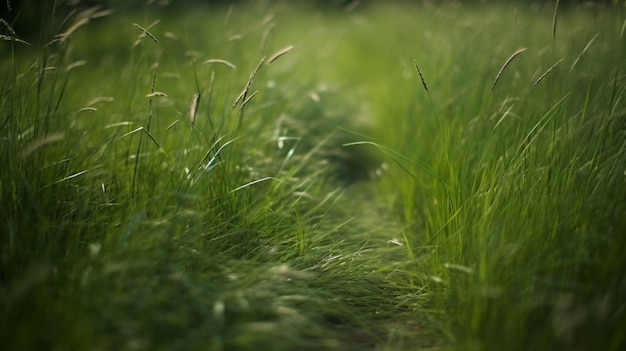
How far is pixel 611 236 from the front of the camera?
5.42 ft

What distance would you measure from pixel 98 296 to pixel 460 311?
1104 millimetres

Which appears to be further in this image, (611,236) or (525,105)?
(525,105)

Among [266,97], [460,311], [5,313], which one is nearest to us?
[5,313]

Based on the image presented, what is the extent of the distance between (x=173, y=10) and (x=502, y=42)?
3.84m

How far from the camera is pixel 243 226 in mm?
2033

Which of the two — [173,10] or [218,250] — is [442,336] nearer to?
[218,250]

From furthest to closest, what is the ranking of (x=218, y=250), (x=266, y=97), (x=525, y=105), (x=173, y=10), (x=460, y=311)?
(x=173, y=10) → (x=266, y=97) → (x=525, y=105) → (x=218, y=250) → (x=460, y=311)

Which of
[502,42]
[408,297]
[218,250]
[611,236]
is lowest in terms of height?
[408,297]

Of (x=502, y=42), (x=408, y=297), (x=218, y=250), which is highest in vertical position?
(x=502, y=42)

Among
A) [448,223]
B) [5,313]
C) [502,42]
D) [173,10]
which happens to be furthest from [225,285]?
[173,10]

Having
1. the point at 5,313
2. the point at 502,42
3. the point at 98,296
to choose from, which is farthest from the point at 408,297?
the point at 502,42

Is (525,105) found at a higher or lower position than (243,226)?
higher

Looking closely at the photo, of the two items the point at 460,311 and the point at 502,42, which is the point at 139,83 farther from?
the point at 502,42

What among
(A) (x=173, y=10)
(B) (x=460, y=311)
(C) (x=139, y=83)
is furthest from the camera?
(A) (x=173, y=10)
